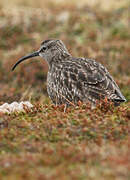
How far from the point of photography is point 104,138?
6594mm

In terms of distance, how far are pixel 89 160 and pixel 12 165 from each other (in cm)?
91

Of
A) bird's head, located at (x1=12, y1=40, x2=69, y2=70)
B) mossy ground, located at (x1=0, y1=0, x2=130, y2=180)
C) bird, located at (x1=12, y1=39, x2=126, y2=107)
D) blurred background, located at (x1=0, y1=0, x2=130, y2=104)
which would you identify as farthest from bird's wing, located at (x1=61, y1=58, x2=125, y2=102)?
blurred background, located at (x1=0, y1=0, x2=130, y2=104)

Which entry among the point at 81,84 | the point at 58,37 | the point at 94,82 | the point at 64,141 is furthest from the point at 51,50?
the point at 58,37

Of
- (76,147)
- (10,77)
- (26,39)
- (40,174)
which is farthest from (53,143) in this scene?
(26,39)

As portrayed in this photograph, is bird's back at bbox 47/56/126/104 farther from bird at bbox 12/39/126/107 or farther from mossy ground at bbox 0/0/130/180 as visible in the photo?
mossy ground at bbox 0/0/130/180

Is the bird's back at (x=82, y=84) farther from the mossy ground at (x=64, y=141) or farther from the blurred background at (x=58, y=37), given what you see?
the blurred background at (x=58, y=37)

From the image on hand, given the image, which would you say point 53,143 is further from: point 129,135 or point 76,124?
point 129,135

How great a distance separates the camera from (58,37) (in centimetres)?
2016

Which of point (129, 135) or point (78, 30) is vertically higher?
point (78, 30)

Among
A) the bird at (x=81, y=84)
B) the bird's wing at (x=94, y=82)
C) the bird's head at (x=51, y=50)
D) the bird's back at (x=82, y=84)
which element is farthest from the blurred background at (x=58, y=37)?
the bird's wing at (x=94, y=82)

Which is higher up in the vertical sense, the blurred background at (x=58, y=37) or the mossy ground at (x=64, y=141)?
the blurred background at (x=58, y=37)

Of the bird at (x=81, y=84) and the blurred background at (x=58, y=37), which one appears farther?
the blurred background at (x=58, y=37)

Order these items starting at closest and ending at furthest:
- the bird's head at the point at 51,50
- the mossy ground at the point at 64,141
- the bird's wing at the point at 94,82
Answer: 1. the mossy ground at the point at 64,141
2. the bird's wing at the point at 94,82
3. the bird's head at the point at 51,50

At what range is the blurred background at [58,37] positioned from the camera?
1516 cm
